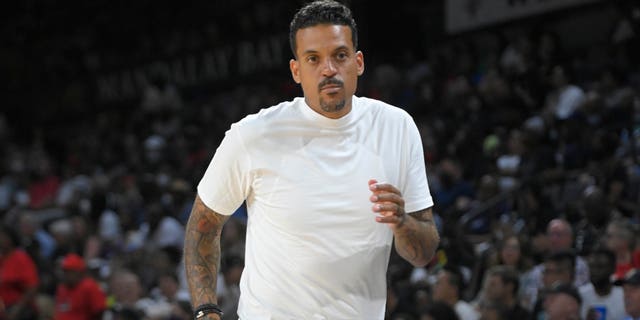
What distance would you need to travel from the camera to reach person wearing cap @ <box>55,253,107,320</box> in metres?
9.38

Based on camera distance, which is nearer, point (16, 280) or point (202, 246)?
point (202, 246)

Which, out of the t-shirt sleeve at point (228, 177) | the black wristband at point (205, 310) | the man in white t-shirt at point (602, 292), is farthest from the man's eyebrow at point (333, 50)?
the man in white t-shirt at point (602, 292)

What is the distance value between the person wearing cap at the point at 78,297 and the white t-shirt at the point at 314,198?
6096 millimetres

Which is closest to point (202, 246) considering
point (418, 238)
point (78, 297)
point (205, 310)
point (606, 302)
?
point (205, 310)

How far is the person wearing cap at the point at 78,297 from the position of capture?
30.8ft

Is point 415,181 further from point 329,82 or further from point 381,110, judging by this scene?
point 329,82

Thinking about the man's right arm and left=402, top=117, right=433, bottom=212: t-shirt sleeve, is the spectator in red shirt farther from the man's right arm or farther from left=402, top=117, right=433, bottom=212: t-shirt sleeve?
left=402, top=117, right=433, bottom=212: t-shirt sleeve

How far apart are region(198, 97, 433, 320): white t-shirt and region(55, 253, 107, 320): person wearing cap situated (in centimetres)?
610

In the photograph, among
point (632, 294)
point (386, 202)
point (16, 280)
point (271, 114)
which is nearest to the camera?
point (386, 202)

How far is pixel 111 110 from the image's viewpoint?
20281mm

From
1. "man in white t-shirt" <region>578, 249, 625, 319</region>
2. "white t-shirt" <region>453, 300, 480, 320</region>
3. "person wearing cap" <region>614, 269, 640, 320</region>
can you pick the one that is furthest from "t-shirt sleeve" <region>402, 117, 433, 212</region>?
"white t-shirt" <region>453, 300, 480, 320</region>

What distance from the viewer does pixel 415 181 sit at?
354 cm

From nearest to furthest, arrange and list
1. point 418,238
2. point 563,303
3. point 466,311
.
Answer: point 418,238 < point 563,303 < point 466,311

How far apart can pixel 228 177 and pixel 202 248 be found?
0.30 meters
